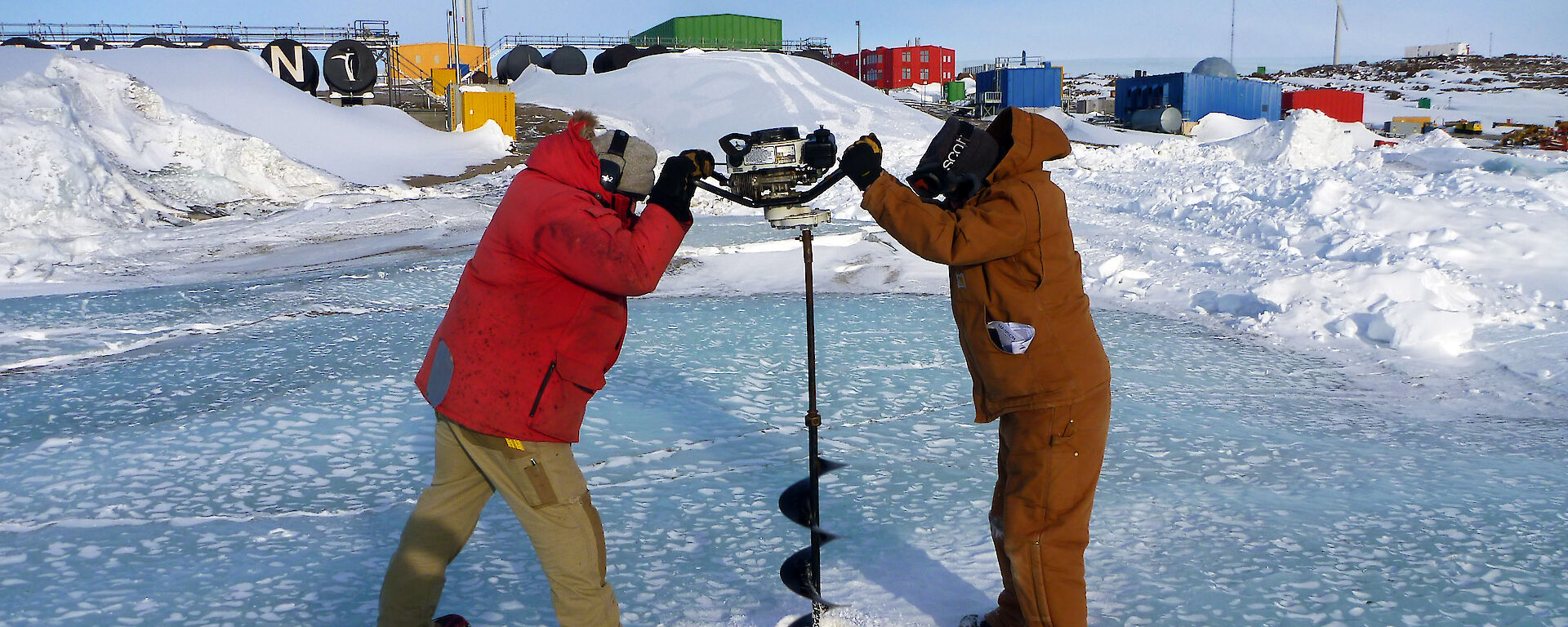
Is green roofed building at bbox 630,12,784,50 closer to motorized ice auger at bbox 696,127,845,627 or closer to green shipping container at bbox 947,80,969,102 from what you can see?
green shipping container at bbox 947,80,969,102

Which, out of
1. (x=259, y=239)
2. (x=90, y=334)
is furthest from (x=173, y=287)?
(x=259, y=239)

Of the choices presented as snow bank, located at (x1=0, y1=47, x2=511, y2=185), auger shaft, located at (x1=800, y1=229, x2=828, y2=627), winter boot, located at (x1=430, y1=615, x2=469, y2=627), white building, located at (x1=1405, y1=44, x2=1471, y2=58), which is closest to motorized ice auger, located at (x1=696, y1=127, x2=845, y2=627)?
auger shaft, located at (x1=800, y1=229, x2=828, y2=627)

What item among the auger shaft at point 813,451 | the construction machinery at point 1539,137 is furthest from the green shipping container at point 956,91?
the auger shaft at point 813,451

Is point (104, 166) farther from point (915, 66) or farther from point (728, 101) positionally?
point (915, 66)

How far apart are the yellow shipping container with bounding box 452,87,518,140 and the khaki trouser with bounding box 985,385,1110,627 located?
66.9ft

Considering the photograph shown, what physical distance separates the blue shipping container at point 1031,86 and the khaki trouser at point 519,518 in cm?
3269

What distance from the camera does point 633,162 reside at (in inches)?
89.5

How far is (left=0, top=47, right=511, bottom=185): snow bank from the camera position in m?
17.0

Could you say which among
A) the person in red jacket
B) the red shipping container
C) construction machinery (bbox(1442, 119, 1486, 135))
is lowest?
the person in red jacket

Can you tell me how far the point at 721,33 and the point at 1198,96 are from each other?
864 inches

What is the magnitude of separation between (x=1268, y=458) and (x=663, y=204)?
9.41 feet

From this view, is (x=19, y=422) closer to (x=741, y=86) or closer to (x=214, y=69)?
(x=214, y=69)

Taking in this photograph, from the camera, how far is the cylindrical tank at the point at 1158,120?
27.3 metres

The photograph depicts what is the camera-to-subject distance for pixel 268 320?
21.7 ft
